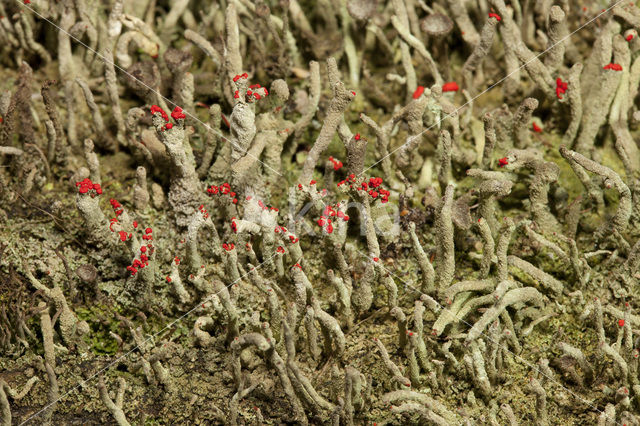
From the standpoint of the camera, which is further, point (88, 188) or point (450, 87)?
point (450, 87)

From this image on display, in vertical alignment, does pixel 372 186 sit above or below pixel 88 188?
above

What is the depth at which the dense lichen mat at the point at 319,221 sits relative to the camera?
2918mm

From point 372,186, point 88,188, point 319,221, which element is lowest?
point 88,188

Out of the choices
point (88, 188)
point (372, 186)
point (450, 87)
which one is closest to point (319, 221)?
point (372, 186)

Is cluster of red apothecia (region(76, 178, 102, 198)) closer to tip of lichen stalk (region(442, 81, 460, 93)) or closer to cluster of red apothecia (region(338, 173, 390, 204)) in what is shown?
cluster of red apothecia (region(338, 173, 390, 204))

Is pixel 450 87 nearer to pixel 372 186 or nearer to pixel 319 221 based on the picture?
pixel 372 186

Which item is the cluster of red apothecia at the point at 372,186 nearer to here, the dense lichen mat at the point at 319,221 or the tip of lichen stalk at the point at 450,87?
the dense lichen mat at the point at 319,221

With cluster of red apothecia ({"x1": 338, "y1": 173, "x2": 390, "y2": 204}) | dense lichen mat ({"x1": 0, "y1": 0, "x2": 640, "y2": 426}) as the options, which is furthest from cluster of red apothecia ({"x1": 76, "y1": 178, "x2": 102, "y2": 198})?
cluster of red apothecia ({"x1": 338, "y1": 173, "x2": 390, "y2": 204})

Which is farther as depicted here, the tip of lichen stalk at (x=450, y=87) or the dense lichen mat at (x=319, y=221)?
the tip of lichen stalk at (x=450, y=87)

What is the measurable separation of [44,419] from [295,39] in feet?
7.84

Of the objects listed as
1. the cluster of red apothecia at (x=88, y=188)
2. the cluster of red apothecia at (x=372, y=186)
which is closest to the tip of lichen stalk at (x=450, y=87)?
the cluster of red apothecia at (x=372, y=186)

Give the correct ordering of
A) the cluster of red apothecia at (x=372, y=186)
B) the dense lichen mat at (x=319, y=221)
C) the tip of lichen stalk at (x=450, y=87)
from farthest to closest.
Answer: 1. the tip of lichen stalk at (x=450, y=87)
2. the cluster of red apothecia at (x=372, y=186)
3. the dense lichen mat at (x=319, y=221)

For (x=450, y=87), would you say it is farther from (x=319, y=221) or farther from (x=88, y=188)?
(x=88, y=188)

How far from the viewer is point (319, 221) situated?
10.2ft
